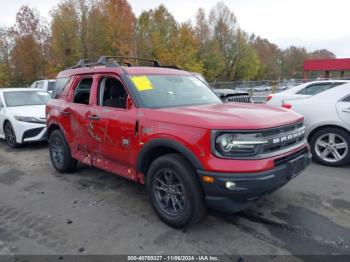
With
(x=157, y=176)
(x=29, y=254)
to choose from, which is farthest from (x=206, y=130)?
(x=29, y=254)

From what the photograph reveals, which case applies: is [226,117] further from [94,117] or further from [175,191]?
[94,117]

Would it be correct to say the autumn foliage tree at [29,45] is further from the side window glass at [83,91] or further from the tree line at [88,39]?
the side window glass at [83,91]

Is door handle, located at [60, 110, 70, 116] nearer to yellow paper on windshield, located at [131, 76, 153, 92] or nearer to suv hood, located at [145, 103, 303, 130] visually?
yellow paper on windshield, located at [131, 76, 153, 92]

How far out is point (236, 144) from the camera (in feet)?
9.22

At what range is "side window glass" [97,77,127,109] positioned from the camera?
3979 millimetres

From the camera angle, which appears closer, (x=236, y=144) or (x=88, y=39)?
(x=236, y=144)

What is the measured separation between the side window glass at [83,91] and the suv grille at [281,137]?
2863mm

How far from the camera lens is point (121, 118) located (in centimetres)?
373

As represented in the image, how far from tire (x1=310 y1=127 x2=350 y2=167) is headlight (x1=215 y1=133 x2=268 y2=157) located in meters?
3.23

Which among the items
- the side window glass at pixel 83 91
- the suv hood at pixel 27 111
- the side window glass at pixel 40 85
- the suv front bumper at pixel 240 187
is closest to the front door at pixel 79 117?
the side window glass at pixel 83 91

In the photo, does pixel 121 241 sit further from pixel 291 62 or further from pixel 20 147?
pixel 291 62

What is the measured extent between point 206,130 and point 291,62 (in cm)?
8438

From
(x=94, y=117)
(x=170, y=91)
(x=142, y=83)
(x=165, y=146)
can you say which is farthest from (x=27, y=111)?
(x=165, y=146)

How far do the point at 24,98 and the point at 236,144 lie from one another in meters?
7.31
